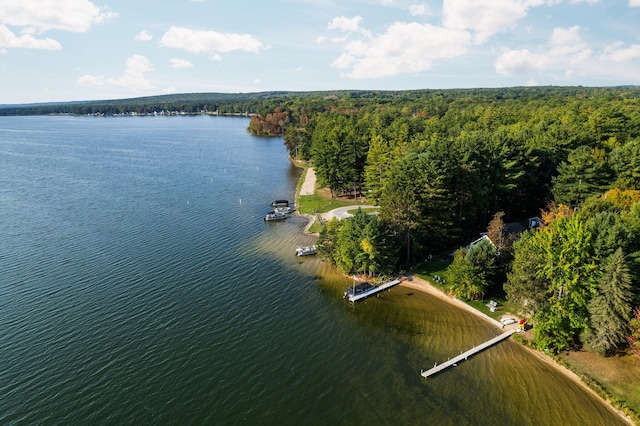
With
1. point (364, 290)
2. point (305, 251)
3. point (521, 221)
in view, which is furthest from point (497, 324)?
point (521, 221)

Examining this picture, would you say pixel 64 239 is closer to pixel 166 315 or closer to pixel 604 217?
pixel 166 315

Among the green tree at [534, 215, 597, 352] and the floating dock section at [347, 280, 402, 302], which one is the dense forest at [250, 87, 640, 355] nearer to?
the green tree at [534, 215, 597, 352]

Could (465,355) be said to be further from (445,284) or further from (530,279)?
(445,284)

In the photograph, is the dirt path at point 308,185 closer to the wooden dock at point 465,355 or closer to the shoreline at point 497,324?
the shoreline at point 497,324

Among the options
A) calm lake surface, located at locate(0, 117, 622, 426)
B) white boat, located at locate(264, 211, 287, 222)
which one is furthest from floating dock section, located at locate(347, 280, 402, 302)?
white boat, located at locate(264, 211, 287, 222)

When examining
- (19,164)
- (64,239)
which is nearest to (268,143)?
(19,164)

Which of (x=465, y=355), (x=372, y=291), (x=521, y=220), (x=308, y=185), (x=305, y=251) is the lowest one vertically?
(x=465, y=355)
